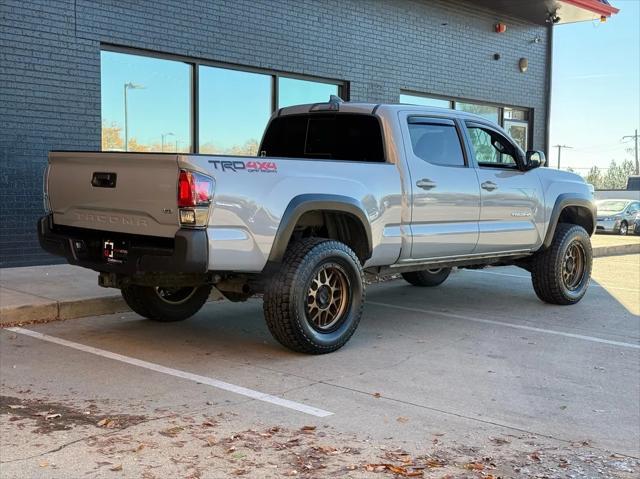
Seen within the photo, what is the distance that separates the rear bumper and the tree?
4311mm

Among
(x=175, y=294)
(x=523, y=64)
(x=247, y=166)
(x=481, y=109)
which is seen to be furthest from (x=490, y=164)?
(x=523, y=64)

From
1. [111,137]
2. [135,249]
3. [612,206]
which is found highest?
[111,137]

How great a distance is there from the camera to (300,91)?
42.6ft

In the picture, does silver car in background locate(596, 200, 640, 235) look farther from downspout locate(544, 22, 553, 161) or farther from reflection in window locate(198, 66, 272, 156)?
reflection in window locate(198, 66, 272, 156)

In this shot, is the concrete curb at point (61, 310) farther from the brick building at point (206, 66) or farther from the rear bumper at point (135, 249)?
the brick building at point (206, 66)

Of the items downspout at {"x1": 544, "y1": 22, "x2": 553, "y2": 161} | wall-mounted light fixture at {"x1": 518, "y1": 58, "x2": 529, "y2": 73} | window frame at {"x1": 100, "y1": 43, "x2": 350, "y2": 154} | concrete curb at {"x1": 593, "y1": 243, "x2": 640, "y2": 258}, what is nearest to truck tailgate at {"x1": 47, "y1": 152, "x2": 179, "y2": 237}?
window frame at {"x1": 100, "y1": 43, "x2": 350, "y2": 154}

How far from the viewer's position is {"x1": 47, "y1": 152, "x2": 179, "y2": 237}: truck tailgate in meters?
5.29

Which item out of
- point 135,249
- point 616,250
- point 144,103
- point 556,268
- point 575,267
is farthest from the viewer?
point 616,250

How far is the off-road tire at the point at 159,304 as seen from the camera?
700 centimetres

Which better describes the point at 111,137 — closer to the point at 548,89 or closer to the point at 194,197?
the point at 194,197

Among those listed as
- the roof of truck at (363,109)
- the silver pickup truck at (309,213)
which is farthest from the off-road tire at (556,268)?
the roof of truck at (363,109)

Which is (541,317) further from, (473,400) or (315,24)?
(315,24)

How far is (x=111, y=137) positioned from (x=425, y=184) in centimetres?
548

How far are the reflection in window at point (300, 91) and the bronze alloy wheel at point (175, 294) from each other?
5963 mm
